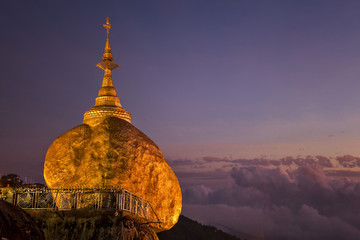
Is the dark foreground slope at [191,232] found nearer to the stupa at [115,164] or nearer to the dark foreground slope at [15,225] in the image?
the stupa at [115,164]

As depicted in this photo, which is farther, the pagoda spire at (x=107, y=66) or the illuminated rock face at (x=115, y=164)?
the pagoda spire at (x=107, y=66)

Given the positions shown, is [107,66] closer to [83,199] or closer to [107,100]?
[107,100]

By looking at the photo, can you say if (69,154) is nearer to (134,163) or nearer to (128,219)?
(134,163)

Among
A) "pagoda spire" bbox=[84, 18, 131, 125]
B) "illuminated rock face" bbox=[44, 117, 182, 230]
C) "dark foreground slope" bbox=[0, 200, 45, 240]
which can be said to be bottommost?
"dark foreground slope" bbox=[0, 200, 45, 240]

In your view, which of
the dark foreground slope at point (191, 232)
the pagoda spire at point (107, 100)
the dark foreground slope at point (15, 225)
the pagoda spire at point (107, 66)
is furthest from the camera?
the dark foreground slope at point (191, 232)

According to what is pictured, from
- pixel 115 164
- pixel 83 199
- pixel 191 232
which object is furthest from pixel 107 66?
pixel 191 232

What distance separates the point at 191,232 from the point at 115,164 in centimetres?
5636

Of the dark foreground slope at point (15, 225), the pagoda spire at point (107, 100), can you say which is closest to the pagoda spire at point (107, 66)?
the pagoda spire at point (107, 100)

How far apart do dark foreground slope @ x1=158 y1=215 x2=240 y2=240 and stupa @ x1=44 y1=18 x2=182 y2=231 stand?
42.4 metres

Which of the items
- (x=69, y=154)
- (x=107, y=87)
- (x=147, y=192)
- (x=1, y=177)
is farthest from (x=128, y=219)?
(x=1, y=177)

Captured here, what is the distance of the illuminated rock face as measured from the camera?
91.2ft

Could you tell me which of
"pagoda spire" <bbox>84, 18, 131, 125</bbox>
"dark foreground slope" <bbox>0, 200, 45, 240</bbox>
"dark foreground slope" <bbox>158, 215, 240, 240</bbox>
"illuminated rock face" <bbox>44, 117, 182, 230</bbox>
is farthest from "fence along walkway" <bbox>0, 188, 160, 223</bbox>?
"dark foreground slope" <bbox>158, 215, 240, 240</bbox>

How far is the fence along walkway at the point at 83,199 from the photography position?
76.5 feet

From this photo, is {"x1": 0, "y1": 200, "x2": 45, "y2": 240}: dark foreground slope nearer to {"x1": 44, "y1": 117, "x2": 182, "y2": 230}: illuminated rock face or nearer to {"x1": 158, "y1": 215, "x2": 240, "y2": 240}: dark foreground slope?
{"x1": 44, "y1": 117, "x2": 182, "y2": 230}: illuminated rock face
